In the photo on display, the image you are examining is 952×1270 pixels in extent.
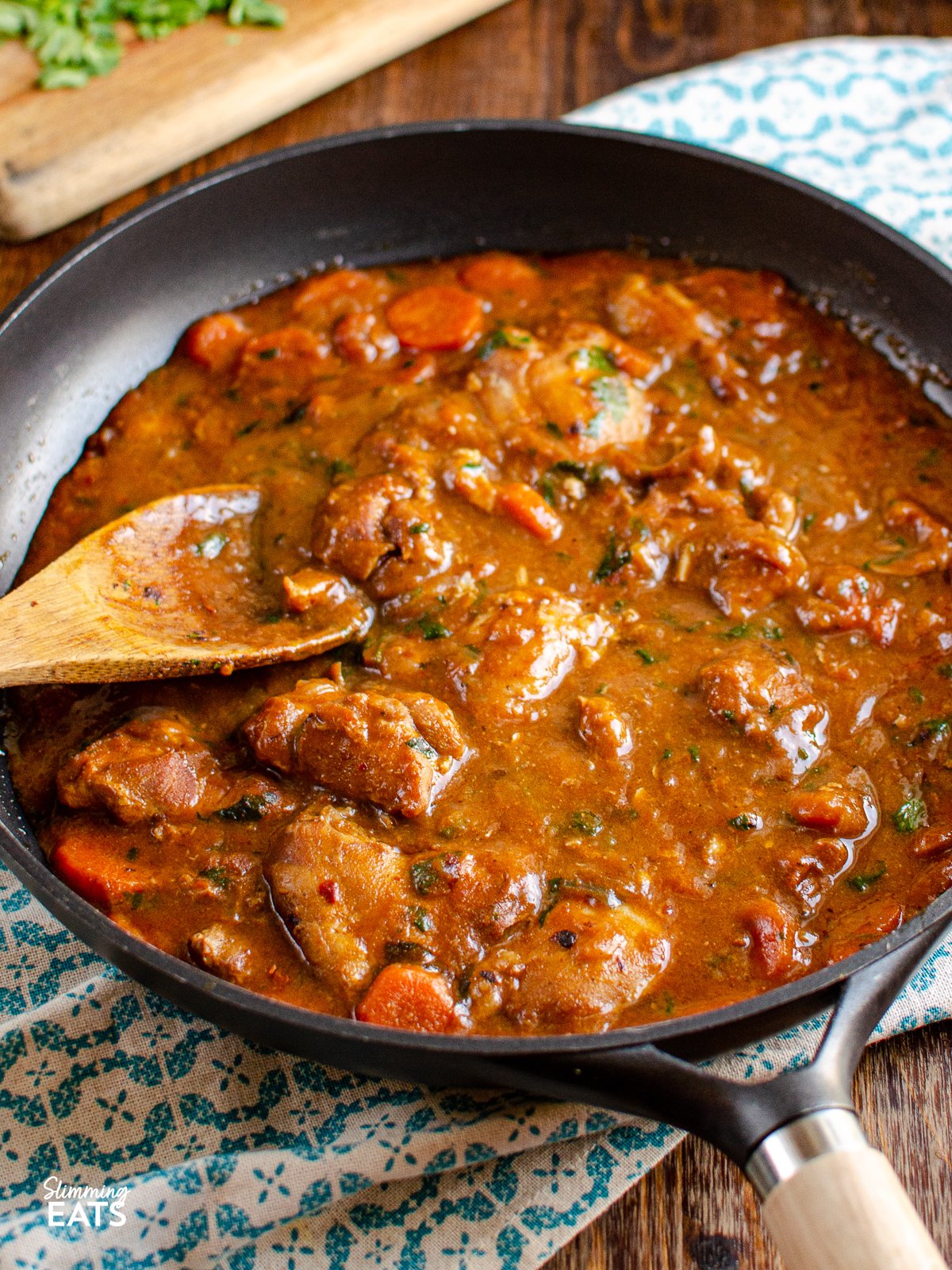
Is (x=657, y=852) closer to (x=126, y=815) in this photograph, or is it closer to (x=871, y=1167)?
(x=871, y=1167)

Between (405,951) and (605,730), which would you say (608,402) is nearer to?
(605,730)

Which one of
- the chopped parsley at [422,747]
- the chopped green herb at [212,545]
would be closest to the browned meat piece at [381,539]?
the chopped green herb at [212,545]

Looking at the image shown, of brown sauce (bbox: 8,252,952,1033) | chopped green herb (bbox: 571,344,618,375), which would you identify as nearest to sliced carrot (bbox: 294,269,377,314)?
brown sauce (bbox: 8,252,952,1033)

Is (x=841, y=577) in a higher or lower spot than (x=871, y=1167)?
higher

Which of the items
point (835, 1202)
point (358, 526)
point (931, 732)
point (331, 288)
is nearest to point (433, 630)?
point (358, 526)

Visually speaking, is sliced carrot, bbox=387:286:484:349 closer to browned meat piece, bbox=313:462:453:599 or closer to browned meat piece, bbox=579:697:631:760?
browned meat piece, bbox=313:462:453:599

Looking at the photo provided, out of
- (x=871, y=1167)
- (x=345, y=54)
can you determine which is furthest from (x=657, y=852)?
(x=345, y=54)
